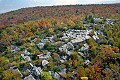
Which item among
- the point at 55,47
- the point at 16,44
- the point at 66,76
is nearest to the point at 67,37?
the point at 55,47

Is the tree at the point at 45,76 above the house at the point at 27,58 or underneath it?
underneath

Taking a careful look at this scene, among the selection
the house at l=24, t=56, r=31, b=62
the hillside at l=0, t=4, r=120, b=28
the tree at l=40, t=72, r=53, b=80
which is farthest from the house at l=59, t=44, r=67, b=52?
the hillside at l=0, t=4, r=120, b=28

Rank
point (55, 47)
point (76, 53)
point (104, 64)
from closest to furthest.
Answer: point (104, 64) → point (76, 53) → point (55, 47)

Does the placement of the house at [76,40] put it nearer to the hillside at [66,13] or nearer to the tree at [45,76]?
the tree at [45,76]

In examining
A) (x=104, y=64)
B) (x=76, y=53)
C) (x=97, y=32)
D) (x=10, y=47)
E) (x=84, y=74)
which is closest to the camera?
(x=84, y=74)

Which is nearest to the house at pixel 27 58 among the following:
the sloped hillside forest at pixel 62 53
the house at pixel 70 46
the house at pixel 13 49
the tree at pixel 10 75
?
the sloped hillside forest at pixel 62 53

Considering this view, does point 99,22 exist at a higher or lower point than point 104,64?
higher

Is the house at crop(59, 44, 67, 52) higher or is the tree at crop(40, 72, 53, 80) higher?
the house at crop(59, 44, 67, 52)

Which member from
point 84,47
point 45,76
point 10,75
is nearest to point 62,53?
point 84,47

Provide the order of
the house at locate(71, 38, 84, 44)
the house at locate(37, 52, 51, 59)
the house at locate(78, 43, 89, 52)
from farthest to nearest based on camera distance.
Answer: the house at locate(71, 38, 84, 44) → the house at locate(78, 43, 89, 52) → the house at locate(37, 52, 51, 59)

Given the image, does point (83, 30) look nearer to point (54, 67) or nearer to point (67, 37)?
point (67, 37)

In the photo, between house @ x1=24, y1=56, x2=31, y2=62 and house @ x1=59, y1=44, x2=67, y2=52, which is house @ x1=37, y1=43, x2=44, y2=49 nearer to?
house @ x1=59, y1=44, x2=67, y2=52
